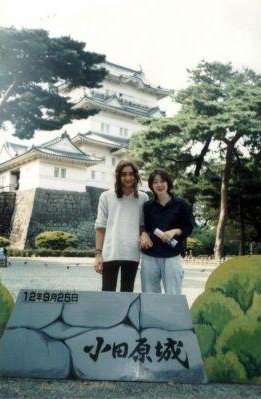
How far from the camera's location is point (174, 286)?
2461mm

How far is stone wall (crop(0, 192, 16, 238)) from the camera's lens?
52.4 ft

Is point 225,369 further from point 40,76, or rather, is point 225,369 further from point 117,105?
point 117,105

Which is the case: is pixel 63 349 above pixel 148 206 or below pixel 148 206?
below

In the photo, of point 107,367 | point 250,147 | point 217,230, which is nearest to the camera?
point 107,367

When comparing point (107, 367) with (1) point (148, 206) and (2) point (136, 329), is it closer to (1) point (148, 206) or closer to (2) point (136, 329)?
(2) point (136, 329)

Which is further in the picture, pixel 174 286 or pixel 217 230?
pixel 217 230

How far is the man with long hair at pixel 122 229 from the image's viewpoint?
8.22 feet

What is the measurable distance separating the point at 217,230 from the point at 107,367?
153 centimetres

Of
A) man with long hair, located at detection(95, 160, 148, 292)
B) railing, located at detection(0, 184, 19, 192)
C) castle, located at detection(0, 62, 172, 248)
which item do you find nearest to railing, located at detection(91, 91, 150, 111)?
castle, located at detection(0, 62, 172, 248)

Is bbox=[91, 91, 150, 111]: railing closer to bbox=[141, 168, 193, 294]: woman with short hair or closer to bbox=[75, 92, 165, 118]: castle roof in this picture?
bbox=[75, 92, 165, 118]: castle roof

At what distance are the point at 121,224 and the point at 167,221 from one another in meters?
0.28

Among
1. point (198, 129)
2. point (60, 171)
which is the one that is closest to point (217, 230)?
point (198, 129)

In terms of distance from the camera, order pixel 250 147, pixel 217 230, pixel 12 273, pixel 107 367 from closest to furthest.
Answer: pixel 107 367
pixel 250 147
pixel 217 230
pixel 12 273

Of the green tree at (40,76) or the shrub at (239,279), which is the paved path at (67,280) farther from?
the green tree at (40,76)
